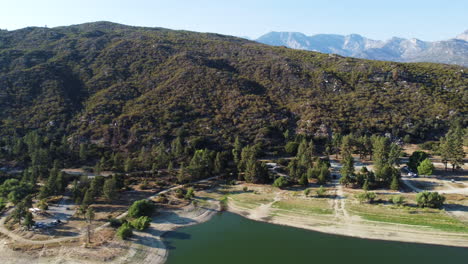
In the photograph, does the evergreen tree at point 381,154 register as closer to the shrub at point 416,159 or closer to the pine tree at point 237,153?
the shrub at point 416,159

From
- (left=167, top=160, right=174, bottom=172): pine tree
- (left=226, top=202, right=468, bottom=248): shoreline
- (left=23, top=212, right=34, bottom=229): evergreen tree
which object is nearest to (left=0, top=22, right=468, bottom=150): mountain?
(left=167, top=160, right=174, bottom=172): pine tree

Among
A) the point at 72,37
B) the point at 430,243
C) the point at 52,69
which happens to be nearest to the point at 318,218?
the point at 430,243

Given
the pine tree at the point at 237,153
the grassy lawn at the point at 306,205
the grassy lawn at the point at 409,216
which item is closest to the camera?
the grassy lawn at the point at 409,216

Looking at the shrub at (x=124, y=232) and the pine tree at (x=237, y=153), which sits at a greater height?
the pine tree at (x=237, y=153)

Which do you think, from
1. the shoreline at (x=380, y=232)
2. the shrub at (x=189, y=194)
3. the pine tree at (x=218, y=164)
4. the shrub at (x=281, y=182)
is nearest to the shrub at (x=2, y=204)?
the shrub at (x=189, y=194)

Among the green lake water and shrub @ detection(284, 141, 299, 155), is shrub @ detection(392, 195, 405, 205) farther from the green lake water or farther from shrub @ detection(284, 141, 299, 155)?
shrub @ detection(284, 141, 299, 155)
